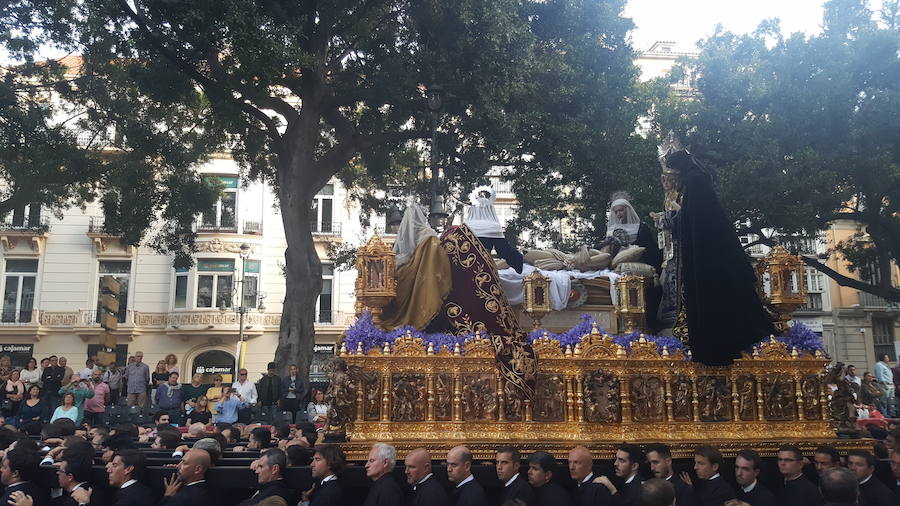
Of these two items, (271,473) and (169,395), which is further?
(169,395)

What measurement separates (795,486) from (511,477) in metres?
2.89

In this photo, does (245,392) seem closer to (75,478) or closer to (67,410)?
(67,410)

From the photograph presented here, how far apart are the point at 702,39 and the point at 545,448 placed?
18392 millimetres

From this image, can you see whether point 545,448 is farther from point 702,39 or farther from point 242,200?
point 242,200

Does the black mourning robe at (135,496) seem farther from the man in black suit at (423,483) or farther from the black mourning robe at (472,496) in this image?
the black mourning robe at (472,496)

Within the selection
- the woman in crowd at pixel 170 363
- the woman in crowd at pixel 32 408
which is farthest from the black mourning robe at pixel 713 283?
the woman in crowd at pixel 32 408

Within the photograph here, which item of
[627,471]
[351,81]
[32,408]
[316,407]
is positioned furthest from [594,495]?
[351,81]

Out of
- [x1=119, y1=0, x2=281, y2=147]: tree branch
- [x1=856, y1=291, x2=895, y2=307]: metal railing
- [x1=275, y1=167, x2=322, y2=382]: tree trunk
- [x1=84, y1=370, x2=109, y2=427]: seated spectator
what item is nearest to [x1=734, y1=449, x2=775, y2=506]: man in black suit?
[x1=275, y1=167, x2=322, y2=382]: tree trunk

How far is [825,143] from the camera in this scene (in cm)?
2025

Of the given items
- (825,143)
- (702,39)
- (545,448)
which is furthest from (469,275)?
(702,39)

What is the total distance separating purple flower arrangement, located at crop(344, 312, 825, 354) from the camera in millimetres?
8148

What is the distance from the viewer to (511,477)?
6730 millimetres

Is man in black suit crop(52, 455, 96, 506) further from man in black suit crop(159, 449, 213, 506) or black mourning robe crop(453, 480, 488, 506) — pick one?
black mourning robe crop(453, 480, 488, 506)

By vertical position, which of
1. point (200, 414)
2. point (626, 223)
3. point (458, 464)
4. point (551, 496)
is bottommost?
point (200, 414)
